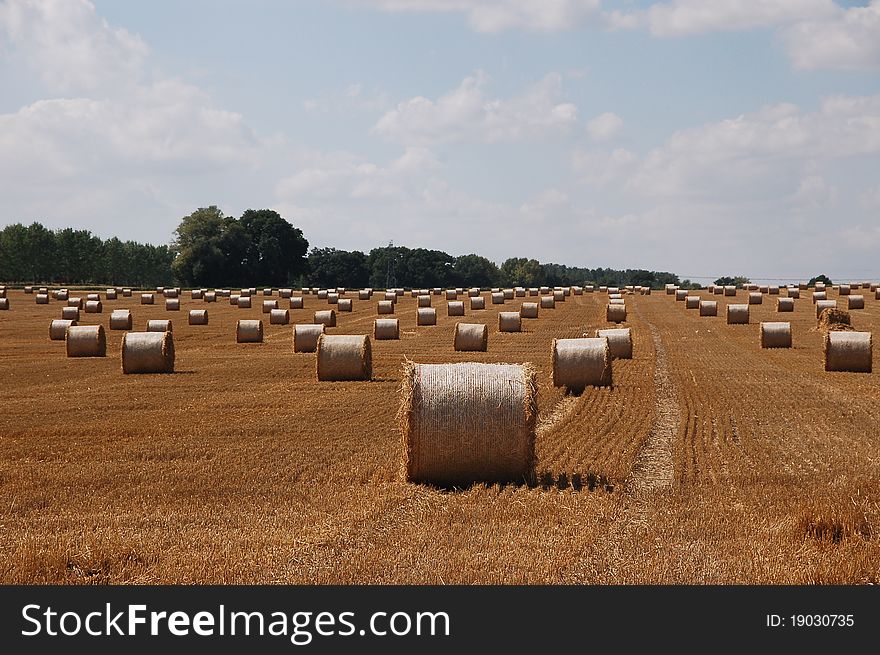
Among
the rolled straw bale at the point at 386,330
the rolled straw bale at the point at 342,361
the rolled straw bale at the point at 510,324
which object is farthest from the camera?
the rolled straw bale at the point at 510,324

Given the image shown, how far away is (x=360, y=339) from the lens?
27.9 m

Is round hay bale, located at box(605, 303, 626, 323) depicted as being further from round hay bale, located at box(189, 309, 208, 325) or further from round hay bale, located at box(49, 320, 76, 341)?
round hay bale, located at box(49, 320, 76, 341)

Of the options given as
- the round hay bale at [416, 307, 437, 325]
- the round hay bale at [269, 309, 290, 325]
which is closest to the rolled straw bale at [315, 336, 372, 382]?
the round hay bale at [416, 307, 437, 325]

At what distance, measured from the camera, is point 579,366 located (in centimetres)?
2498

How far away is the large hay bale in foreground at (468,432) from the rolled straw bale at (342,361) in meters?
13.2

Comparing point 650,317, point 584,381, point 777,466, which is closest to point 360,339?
point 584,381

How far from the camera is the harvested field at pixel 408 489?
10.1m

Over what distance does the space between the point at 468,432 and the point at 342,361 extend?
13.6 meters

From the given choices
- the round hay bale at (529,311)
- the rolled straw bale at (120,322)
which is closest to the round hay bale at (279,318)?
the rolled straw bale at (120,322)

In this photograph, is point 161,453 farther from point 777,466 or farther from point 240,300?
point 240,300

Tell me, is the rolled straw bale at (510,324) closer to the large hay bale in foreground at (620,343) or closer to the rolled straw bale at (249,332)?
the rolled straw bale at (249,332)

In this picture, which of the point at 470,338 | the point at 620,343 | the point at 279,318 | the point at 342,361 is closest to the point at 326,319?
the point at 279,318

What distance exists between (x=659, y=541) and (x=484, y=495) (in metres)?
2.84

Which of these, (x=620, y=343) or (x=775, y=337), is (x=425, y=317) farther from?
(x=620, y=343)
